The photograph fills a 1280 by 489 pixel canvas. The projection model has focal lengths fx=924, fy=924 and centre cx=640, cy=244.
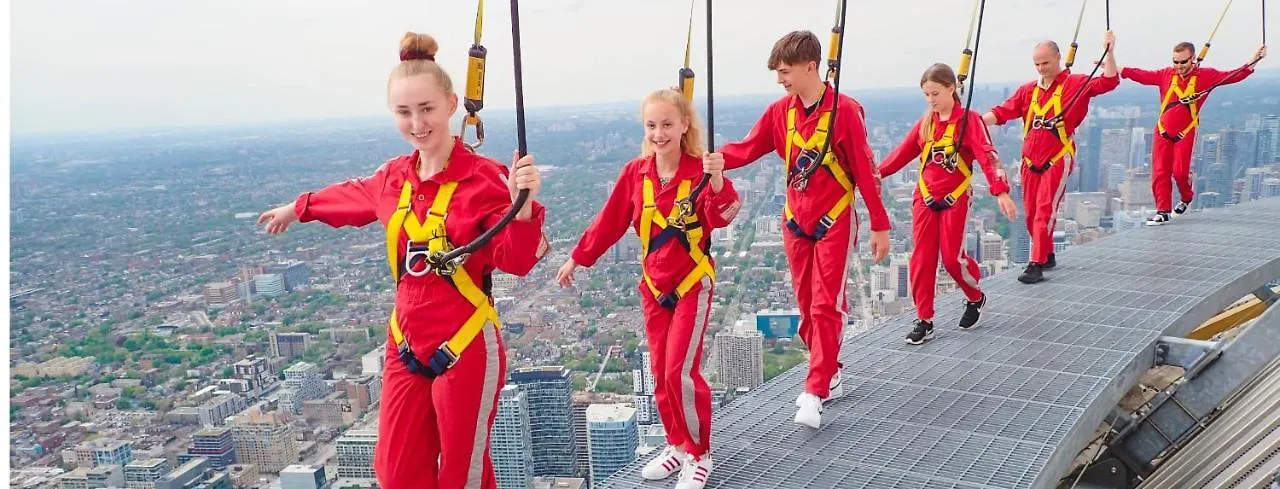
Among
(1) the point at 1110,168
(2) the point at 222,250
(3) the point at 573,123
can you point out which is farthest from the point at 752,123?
(1) the point at 1110,168

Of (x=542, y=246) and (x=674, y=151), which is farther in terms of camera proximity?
(x=674, y=151)

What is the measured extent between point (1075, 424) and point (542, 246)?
2794 millimetres

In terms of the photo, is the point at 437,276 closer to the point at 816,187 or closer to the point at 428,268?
the point at 428,268

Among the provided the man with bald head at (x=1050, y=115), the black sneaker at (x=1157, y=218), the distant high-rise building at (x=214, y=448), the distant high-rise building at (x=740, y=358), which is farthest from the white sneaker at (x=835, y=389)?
the black sneaker at (x=1157, y=218)

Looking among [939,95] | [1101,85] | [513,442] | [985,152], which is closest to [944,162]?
[985,152]

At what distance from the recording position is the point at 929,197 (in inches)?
190

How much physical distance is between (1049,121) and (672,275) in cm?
383

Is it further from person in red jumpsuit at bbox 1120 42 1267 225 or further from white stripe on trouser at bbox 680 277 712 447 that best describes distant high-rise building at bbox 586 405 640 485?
person in red jumpsuit at bbox 1120 42 1267 225

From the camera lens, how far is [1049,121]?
5.90 metres

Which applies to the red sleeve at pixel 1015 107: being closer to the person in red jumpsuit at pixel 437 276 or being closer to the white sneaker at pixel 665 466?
the white sneaker at pixel 665 466

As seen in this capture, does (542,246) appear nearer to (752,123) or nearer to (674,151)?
(674,151)

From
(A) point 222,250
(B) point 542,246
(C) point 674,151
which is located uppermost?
(C) point 674,151

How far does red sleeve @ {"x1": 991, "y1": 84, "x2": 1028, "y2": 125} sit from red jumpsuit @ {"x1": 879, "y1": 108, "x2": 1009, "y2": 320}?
1.44 metres

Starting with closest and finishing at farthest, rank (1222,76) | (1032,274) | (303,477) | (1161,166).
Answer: (303,477), (1032,274), (1222,76), (1161,166)
